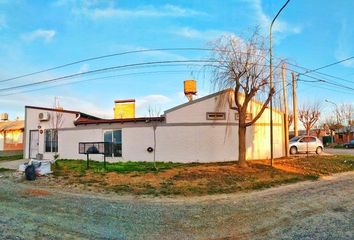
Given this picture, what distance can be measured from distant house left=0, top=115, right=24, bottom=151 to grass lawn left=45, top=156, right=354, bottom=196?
925 inches

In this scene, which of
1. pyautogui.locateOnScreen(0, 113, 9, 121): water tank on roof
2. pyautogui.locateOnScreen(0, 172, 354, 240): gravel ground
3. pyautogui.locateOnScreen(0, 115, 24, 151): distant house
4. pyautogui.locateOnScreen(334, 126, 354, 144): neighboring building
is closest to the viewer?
pyautogui.locateOnScreen(0, 172, 354, 240): gravel ground

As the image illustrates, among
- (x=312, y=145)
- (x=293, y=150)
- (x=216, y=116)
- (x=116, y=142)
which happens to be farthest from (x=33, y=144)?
(x=312, y=145)

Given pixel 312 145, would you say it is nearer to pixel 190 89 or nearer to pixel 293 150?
pixel 293 150

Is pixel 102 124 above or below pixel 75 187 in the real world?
above

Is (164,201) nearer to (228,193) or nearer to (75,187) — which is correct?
(228,193)

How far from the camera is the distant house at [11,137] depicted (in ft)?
126

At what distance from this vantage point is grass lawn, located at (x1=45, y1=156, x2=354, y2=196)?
41.9 feet

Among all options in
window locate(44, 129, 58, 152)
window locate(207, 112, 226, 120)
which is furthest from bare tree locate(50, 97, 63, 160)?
window locate(207, 112, 226, 120)

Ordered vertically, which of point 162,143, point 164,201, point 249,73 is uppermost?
point 249,73

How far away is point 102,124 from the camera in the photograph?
22.8 m

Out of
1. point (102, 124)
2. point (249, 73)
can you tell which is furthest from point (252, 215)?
point (102, 124)

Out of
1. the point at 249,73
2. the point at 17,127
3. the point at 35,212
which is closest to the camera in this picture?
the point at 35,212

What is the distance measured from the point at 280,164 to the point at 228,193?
8712 millimetres

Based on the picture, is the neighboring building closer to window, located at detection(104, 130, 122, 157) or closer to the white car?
the white car
